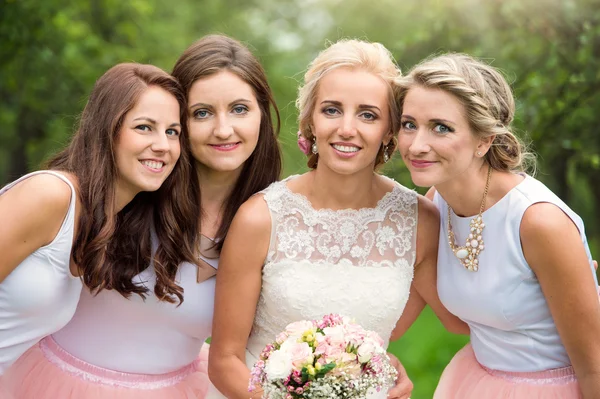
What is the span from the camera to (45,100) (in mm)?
10906

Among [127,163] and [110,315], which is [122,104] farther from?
[110,315]

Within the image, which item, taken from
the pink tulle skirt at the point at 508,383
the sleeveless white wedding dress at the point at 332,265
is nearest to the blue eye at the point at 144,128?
the sleeveless white wedding dress at the point at 332,265

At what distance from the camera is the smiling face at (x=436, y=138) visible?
12.3ft

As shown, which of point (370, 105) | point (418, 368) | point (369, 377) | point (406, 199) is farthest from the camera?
point (418, 368)

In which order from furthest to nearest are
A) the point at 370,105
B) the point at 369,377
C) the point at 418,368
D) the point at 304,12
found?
the point at 304,12
the point at 418,368
the point at 370,105
the point at 369,377

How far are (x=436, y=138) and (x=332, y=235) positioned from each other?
79 centimetres

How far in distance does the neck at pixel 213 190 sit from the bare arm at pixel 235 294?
1.18ft

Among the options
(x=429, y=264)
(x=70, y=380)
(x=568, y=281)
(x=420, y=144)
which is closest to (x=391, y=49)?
(x=429, y=264)

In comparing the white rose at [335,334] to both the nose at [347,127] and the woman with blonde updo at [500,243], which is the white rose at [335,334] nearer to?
the woman with blonde updo at [500,243]

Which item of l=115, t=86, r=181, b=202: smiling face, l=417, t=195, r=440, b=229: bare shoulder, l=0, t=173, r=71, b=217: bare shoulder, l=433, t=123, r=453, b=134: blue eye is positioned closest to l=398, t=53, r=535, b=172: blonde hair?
l=433, t=123, r=453, b=134: blue eye

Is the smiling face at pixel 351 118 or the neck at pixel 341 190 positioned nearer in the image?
the smiling face at pixel 351 118

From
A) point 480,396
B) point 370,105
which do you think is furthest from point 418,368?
point 370,105

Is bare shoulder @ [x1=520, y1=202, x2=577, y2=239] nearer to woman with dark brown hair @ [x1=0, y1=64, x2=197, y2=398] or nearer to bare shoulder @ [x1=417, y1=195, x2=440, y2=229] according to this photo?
bare shoulder @ [x1=417, y1=195, x2=440, y2=229]

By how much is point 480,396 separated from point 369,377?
114 cm
